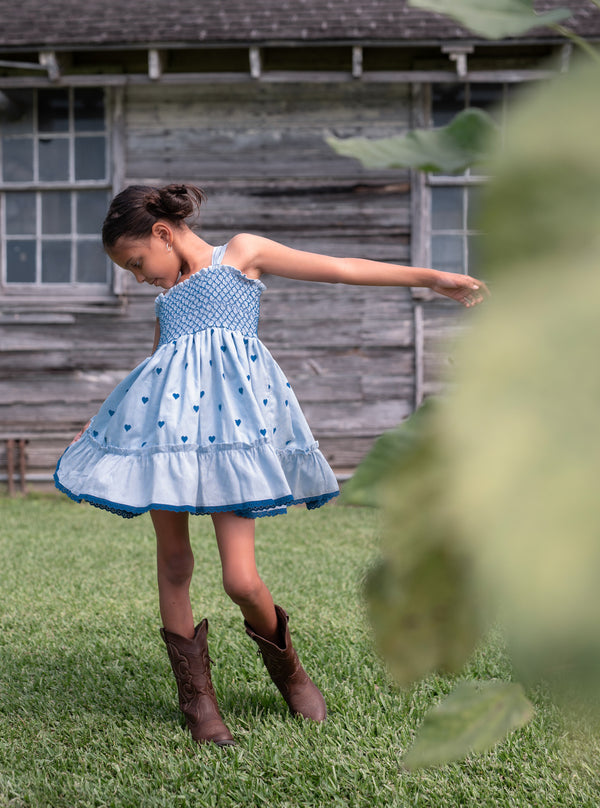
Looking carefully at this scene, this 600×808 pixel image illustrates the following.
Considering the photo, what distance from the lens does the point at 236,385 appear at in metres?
1.94

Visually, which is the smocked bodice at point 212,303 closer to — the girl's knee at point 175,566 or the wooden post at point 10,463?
the girl's knee at point 175,566

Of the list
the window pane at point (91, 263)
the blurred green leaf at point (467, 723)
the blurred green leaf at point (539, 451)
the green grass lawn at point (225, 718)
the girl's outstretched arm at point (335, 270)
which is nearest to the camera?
the blurred green leaf at point (539, 451)

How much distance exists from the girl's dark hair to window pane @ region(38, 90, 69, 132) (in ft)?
14.1

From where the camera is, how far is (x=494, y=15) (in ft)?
1.05

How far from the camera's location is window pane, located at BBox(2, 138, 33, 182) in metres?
5.91

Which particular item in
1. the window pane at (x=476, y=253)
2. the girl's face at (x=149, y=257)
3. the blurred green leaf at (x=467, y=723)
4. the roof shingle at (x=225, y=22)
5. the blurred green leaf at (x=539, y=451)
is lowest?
the blurred green leaf at (x=467, y=723)

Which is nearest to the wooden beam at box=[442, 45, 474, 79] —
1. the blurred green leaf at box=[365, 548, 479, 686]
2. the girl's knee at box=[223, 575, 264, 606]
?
the girl's knee at box=[223, 575, 264, 606]

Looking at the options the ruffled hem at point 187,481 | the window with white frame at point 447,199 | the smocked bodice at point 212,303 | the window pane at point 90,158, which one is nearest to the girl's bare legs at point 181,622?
the ruffled hem at point 187,481

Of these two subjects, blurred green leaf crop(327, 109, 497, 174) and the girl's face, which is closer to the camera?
blurred green leaf crop(327, 109, 497, 174)

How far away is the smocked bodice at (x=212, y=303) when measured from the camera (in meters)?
2.02

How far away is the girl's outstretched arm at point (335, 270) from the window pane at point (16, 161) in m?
4.50

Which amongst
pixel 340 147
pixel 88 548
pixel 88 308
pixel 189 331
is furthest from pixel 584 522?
pixel 88 308

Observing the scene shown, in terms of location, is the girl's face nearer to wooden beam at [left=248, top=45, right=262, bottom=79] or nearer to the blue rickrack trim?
the blue rickrack trim

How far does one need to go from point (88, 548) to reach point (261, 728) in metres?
2.39
